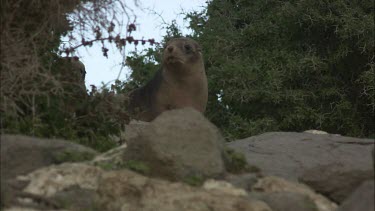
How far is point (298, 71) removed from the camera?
17938 millimetres

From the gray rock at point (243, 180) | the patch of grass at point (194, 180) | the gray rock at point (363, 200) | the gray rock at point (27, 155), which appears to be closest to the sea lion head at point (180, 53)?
the gray rock at point (243, 180)

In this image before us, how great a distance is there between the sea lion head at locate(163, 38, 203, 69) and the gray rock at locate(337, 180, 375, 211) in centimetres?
514

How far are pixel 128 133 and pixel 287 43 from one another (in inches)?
336

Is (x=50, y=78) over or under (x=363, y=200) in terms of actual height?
over

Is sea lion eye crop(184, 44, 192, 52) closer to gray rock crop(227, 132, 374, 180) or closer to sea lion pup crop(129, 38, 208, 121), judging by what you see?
sea lion pup crop(129, 38, 208, 121)

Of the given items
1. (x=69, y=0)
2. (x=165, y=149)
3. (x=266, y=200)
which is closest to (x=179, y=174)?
(x=165, y=149)

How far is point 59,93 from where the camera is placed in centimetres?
861

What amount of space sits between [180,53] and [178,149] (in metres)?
4.39

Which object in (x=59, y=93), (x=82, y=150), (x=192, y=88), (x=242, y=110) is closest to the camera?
(x=82, y=150)

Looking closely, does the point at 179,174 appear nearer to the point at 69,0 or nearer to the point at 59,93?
the point at 59,93

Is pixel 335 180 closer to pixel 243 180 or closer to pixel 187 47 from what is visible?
pixel 243 180

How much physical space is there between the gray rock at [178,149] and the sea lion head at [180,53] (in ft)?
13.0

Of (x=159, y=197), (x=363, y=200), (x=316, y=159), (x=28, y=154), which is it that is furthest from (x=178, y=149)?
(x=316, y=159)

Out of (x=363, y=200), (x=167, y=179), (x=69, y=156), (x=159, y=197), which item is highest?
(x=69, y=156)
